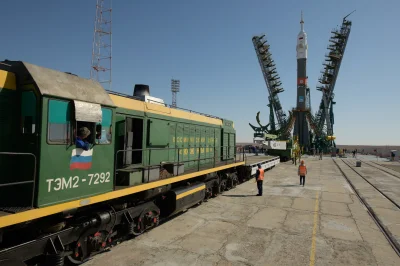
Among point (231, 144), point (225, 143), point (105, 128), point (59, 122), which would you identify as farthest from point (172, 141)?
point (231, 144)

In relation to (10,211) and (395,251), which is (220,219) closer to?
A: (395,251)

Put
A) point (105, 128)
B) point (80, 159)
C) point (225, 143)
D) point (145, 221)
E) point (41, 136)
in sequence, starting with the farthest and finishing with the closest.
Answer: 1. point (225, 143)
2. point (145, 221)
3. point (105, 128)
4. point (80, 159)
5. point (41, 136)

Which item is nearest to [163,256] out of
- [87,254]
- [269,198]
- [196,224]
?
[87,254]

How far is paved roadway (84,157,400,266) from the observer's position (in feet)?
20.2

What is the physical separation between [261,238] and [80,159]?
214 inches

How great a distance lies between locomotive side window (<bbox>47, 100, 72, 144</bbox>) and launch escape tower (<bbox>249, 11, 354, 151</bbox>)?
185ft

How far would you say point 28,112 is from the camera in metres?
4.52

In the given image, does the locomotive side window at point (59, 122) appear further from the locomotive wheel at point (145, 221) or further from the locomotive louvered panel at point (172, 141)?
the locomotive louvered panel at point (172, 141)

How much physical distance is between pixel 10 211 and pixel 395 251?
8843 mm

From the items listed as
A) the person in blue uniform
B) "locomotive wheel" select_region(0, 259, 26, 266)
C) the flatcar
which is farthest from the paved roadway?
the person in blue uniform

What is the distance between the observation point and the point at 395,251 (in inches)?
273

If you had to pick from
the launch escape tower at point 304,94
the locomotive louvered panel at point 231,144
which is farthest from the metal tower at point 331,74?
the locomotive louvered panel at point 231,144

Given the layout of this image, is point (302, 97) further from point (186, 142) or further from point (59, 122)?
point (59, 122)

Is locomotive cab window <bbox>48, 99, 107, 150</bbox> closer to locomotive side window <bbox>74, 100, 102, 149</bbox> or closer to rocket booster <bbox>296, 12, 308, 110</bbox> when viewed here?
locomotive side window <bbox>74, 100, 102, 149</bbox>
